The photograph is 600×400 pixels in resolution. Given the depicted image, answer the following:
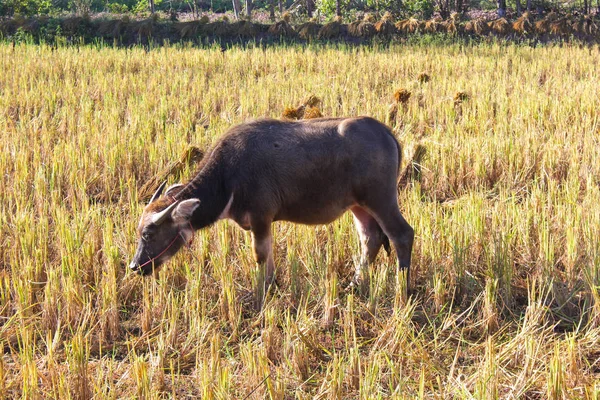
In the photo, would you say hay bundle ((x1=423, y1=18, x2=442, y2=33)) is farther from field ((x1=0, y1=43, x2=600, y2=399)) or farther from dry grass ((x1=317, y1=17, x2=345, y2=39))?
field ((x1=0, y1=43, x2=600, y2=399))

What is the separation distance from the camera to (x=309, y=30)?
747 inches

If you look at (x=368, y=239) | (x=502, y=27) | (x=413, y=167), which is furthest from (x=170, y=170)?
(x=502, y=27)

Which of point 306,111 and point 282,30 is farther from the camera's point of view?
point 282,30

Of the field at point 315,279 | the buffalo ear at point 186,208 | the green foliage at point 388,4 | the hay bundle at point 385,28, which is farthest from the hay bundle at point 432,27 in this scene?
the buffalo ear at point 186,208

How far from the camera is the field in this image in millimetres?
2834

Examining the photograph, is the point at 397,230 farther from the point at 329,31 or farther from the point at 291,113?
the point at 329,31

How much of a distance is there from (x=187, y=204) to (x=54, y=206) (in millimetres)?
2046

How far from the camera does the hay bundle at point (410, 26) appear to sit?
18.3m

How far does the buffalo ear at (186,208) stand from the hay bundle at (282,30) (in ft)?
53.4

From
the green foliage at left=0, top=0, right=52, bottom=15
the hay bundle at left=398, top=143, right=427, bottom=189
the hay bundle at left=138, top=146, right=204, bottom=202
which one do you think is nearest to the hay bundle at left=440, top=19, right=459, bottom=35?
the hay bundle at left=398, top=143, right=427, bottom=189

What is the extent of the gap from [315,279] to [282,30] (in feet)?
53.0

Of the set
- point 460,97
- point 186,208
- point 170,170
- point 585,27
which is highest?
point 585,27

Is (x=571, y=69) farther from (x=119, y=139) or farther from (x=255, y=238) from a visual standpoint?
(x=255, y=238)

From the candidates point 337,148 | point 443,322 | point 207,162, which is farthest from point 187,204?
point 443,322
